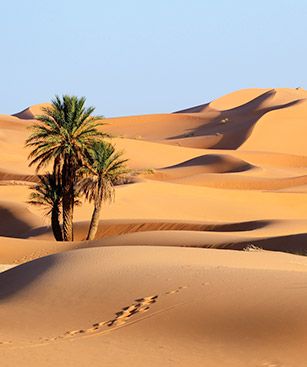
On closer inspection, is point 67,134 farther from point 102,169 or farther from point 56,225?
point 56,225

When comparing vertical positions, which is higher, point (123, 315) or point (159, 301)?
point (159, 301)

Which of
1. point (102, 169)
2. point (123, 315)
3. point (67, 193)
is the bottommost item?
point (123, 315)

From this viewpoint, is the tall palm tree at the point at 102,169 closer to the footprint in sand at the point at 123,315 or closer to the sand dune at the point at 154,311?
the sand dune at the point at 154,311

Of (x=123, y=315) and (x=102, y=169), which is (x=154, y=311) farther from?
(x=102, y=169)

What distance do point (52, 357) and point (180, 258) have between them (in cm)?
619

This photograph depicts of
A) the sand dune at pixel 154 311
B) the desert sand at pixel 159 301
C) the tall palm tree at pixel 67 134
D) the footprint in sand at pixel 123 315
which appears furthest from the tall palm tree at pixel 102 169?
the footprint in sand at pixel 123 315

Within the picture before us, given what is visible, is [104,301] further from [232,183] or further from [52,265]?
[232,183]

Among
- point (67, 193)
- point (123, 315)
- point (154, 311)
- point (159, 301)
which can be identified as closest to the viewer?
point (154, 311)

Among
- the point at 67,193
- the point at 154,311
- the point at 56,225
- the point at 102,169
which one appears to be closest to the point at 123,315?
the point at 154,311

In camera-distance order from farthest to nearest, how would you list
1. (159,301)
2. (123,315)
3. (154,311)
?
(159,301), (123,315), (154,311)

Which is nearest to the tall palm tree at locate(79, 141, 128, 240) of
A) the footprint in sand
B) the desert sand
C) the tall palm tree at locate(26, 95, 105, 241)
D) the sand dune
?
the tall palm tree at locate(26, 95, 105, 241)

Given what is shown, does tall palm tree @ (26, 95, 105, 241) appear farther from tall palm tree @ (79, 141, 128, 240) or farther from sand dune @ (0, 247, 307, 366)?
sand dune @ (0, 247, 307, 366)

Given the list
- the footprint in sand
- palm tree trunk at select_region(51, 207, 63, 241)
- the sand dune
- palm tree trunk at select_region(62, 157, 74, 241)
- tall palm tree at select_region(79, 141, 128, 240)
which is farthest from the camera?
palm tree trunk at select_region(51, 207, 63, 241)

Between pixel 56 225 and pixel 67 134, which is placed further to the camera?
pixel 56 225
